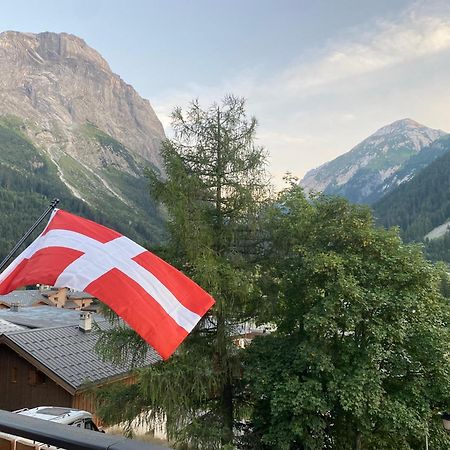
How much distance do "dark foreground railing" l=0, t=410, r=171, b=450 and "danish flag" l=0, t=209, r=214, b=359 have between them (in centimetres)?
A: 136

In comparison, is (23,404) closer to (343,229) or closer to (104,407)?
(104,407)

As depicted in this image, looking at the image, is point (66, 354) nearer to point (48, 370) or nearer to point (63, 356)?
point (63, 356)

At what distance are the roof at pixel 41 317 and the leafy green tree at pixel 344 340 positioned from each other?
20255mm

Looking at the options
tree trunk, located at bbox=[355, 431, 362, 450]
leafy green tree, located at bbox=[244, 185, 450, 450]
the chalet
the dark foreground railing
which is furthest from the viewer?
the chalet

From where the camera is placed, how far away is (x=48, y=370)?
61.9 ft

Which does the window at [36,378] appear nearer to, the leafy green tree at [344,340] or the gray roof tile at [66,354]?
the gray roof tile at [66,354]

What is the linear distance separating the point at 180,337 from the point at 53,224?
7.26ft

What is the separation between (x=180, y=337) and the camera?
13.2 ft

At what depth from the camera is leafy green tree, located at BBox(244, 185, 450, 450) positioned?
1188 cm

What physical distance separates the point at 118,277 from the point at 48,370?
55.3 feet

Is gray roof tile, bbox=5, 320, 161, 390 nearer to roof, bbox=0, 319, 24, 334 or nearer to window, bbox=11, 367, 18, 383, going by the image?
window, bbox=11, 367, 18, 383

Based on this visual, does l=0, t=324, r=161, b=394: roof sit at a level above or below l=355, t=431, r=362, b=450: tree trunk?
above

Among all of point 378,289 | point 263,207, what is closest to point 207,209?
point 263,207

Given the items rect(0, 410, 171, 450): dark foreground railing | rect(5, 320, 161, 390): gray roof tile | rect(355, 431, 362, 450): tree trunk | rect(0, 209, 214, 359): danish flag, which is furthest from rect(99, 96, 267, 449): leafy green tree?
rect(0, 410, 171, 450): dark foreground railing
